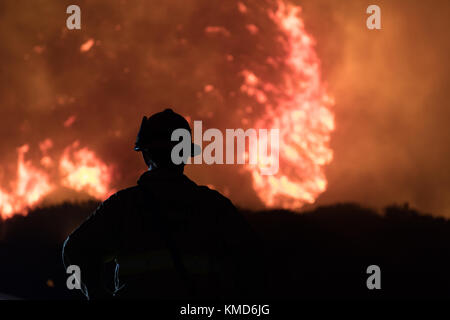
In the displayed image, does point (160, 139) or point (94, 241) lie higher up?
point (160, 139)

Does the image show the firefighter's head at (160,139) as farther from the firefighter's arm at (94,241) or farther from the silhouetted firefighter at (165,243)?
the firefighter's arm at (94,241)

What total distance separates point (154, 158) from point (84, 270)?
2.19ft

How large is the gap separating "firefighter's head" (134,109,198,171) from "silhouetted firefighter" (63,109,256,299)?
2 cm

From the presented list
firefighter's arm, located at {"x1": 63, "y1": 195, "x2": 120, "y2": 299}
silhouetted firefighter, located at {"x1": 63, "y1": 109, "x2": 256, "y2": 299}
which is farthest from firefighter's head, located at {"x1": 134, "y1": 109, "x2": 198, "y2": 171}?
firefighter's arm, located at {"x1": 63, "y1": 195, "x2": 120, "y2": 299}

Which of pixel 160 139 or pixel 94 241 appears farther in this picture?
pixel 160 139

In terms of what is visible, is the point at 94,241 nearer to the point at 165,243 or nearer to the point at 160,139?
the point at 165,243

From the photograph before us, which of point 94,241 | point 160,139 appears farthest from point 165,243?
point 160,139

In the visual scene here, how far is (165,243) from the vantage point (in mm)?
2055

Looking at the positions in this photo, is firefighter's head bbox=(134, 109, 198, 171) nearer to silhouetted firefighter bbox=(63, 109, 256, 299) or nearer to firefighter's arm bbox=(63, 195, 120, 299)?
silhouetted firefighter bbox=(63, 109, 256, 299)

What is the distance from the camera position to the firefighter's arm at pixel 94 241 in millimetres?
2059

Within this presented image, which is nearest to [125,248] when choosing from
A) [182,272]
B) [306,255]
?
[182,272]

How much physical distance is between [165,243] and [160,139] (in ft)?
1.85

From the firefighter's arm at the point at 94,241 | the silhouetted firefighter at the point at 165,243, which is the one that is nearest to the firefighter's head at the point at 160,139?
the silhouetted firefighter at the point at 165,243

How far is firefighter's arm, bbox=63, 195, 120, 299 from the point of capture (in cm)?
206
